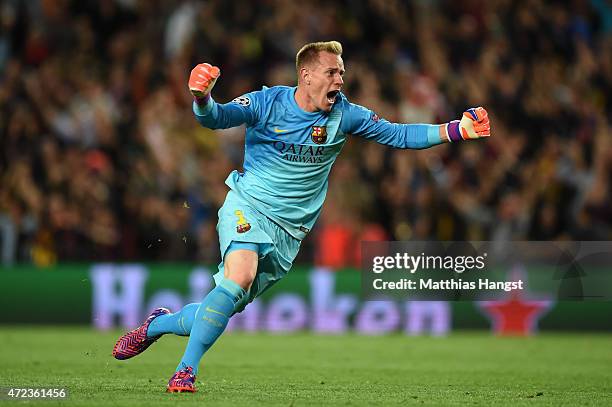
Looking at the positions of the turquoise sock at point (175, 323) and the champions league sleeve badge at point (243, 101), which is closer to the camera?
the champions league sleeve badge at point (243, 101)

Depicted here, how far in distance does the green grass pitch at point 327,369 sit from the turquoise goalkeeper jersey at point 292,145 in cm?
134

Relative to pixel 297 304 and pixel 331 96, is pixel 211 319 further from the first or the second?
pixel 297 304

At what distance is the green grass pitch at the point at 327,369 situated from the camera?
27.3 feet

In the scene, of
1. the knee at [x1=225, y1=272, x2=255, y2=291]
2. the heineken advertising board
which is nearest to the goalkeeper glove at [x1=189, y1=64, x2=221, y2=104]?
the knee at [x1=225, y1=272, x2=255, y2=291]

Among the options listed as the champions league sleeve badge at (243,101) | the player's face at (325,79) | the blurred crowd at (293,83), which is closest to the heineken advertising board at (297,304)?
the blurred crowd at (293,83)

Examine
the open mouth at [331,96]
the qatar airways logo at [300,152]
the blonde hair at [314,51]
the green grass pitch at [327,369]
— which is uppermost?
the blonde hair at [314,51]

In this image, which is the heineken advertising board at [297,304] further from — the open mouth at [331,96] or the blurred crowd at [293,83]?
the open mouth at [331,96]

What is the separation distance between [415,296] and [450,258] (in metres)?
1.48

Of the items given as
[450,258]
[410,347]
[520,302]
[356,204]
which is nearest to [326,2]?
[356,204]

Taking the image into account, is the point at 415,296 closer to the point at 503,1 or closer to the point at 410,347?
the point at 410,347

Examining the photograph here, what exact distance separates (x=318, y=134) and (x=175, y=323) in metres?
1.74

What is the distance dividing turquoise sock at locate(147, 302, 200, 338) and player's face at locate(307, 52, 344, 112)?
1.75 meters

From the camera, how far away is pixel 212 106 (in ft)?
27.0

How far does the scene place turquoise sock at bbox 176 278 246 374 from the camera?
8.24m
